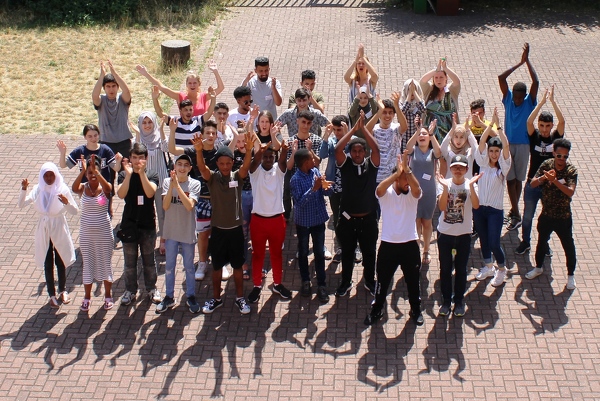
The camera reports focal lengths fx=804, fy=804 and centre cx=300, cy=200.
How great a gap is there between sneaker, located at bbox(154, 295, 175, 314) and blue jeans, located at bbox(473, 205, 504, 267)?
3.60 metres

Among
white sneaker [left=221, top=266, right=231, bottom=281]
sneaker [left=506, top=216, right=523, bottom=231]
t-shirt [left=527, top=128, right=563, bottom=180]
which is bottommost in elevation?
white sneaker [left=221, top=266, right=231, bottom=281]

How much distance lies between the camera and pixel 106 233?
8859 mm

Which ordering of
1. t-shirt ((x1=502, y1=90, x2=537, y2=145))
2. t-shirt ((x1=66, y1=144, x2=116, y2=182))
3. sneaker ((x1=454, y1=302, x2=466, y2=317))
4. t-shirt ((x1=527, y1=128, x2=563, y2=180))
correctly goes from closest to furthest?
sneaker ((x1=454, y1=302, x2=466, y2=317))
t-shirt ((x1=66, y1=144, x2=116, y2=182))
t-shirt ((x1=527, y1=128, x2=563, y2=180))
t-shirt ((x1=502, y1=90, x2=537, y2=145))

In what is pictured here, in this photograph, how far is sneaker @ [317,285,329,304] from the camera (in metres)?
9.05

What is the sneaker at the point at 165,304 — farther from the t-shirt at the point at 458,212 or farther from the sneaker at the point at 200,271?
the t-shirt at the point at 458,212

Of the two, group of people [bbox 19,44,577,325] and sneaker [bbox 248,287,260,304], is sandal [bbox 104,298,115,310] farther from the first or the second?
sneaker [bbox 248,287,260,304]

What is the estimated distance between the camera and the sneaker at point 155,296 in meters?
9.03

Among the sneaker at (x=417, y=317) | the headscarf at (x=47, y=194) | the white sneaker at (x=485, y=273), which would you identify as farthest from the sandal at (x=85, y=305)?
the white sneaker at (x=485, y=273)

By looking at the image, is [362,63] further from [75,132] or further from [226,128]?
[75,132]

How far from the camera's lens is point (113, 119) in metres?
10.7

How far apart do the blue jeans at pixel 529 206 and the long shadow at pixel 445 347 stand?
1777 mm

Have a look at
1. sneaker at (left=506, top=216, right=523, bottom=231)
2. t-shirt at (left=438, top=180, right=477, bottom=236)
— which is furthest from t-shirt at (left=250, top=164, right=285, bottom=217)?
sneaker at (left=506, top=216, right=523, bottom=231)

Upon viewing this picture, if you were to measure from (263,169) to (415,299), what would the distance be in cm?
216

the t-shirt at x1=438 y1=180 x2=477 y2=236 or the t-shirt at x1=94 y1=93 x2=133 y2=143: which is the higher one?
the t-shirt at x1=438 y1=180 x2=477 y2=236
